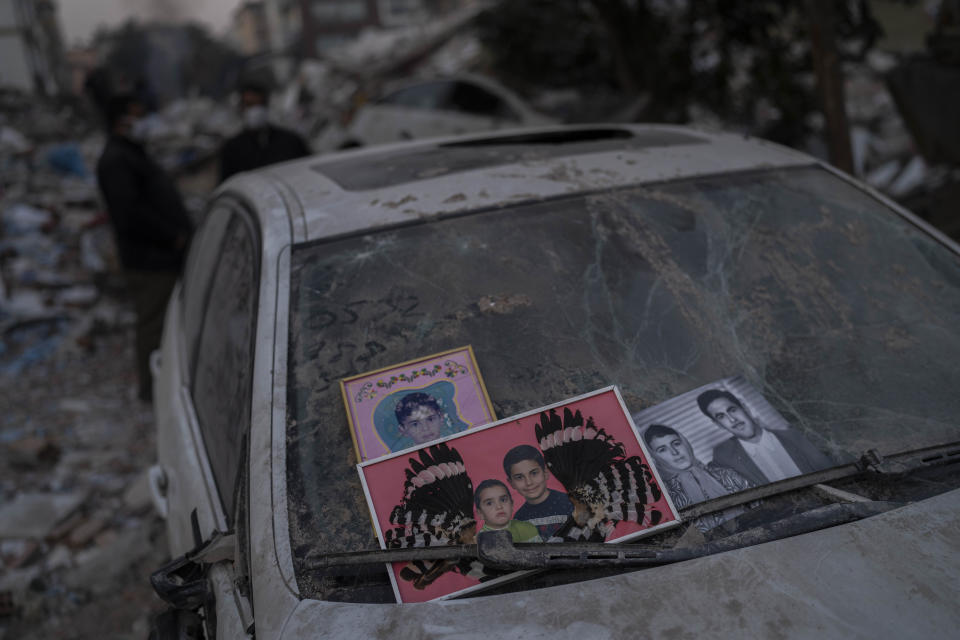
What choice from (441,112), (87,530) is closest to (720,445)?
(87,530)

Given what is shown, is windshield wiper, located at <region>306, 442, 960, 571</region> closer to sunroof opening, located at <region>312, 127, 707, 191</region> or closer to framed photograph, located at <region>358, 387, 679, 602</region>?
framed photograph, located at <region>358, 387, 679, 602</region>

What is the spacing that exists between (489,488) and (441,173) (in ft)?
3.27

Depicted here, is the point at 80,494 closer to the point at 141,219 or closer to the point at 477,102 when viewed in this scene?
the point at 141,219

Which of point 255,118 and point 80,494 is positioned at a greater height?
point 255,118

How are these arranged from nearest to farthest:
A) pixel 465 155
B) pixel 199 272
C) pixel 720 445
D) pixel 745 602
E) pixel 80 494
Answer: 1. pixel 745 602
2. pixel 720 445
3. pixel 465 155
4. pixel 199 272
5. pixel 80 494

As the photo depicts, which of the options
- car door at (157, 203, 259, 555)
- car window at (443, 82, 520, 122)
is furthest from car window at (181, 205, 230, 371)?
car window at (443, 82, 520, 122)

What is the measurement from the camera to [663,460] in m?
1.40

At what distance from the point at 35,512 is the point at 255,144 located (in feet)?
8.06

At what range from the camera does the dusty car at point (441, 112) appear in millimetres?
6996

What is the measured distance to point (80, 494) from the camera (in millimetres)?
3838

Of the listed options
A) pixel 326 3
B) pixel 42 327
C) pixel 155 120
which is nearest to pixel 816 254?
pixel 42 327

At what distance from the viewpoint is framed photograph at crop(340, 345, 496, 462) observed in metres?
1.39

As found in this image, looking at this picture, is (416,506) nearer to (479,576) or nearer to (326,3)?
(479,576)

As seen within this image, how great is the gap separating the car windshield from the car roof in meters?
0.05
